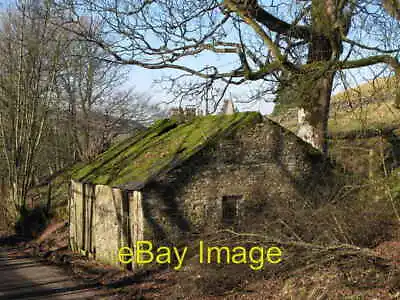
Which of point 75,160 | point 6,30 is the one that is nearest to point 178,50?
point 6,30

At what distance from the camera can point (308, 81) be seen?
10.8m

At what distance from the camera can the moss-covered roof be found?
13906 mm

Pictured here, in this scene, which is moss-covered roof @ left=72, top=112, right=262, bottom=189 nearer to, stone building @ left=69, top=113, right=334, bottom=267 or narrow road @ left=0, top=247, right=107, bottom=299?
stone building @ left=69, top=113, right=334, bottom=267

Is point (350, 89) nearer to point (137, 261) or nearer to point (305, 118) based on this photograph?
point (305, 118)

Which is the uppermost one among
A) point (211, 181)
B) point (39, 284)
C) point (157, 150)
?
point (157, 150)

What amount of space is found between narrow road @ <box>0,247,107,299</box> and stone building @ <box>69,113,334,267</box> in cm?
179

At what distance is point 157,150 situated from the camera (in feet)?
51.9

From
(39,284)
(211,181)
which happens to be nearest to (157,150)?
(211,181)

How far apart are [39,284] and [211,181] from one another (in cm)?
579

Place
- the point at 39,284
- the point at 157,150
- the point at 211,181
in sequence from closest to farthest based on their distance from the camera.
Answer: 1. the point at 211,181
2. the point at 39,284
3. the point at 157,150

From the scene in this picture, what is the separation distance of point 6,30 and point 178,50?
18.4m

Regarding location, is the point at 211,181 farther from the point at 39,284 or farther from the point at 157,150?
the point at 39,284

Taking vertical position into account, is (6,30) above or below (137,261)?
above

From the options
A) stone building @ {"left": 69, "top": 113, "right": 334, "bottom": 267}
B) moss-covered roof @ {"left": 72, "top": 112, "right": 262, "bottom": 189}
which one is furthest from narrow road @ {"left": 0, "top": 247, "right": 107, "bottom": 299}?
moss-covered roof @ {"left": 72, "top": 112, "right": 262, "bottom": 189}
